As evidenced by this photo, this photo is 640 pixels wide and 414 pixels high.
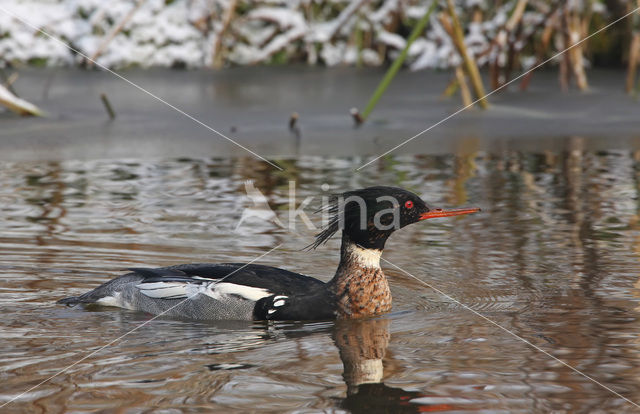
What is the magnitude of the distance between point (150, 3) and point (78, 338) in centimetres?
1023

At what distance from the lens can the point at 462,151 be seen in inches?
391

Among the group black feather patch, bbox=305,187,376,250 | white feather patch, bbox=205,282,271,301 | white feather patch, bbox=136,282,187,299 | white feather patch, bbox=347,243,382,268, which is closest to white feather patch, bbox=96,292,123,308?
white feather patch, bbox=136,282,187,299

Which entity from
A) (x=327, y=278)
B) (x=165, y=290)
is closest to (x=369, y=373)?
(x=165, y=290)

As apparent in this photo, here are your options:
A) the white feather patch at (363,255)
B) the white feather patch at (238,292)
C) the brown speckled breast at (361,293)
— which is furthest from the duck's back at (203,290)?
the white feather patch at (363,255)

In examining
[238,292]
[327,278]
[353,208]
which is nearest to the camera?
[238,292]

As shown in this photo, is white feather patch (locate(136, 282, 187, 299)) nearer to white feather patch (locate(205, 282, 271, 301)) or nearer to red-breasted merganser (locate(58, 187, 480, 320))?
red-breasted merganser (locate(58, 187, 480, 320))

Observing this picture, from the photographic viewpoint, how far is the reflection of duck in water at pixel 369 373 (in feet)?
11.8

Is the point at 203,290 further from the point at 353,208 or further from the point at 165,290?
the point at 353,208

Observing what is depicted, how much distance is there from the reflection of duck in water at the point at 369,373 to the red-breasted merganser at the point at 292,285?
0.15 meters

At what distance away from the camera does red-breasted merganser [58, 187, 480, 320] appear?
196 inches

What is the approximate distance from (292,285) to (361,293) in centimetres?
32

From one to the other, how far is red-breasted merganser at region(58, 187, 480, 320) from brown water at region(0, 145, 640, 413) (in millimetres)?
90

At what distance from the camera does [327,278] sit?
586cm

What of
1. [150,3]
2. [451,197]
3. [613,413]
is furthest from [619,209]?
[150,3]
